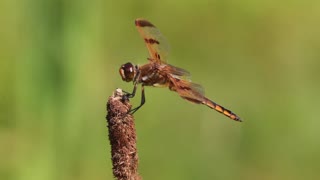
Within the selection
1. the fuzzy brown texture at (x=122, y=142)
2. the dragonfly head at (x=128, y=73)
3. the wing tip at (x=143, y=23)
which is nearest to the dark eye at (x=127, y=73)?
the dragonfly head at (x=128, y=73)

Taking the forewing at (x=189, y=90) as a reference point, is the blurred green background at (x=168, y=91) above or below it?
above

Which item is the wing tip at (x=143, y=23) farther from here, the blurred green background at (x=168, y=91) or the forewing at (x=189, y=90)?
the blurred green background at (x=168, y=91)

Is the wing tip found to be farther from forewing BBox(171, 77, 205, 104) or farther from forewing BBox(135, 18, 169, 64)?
forewing BBox(171, 77, 205, 104)

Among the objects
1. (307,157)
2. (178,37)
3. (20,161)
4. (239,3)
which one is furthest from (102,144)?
(239,3)

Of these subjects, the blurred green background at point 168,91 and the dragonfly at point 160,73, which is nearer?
the dragonfly at point 160,73

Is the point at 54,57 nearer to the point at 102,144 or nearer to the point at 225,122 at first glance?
the point at 102,144
